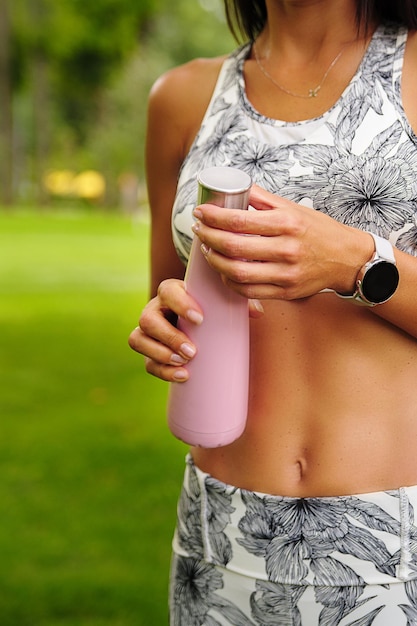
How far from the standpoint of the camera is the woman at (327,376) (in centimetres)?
110

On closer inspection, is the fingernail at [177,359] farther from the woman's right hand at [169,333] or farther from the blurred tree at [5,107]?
the blurred tree at [5,107]

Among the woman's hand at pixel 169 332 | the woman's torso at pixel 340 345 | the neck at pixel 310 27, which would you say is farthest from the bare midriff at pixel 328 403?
the neck at pixel 310 27

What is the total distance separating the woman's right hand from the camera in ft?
3.42

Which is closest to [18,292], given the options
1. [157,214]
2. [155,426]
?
[155,426]

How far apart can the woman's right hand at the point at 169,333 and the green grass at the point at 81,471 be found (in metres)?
2.00

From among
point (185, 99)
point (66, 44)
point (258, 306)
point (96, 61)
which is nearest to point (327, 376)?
point (258, 306)

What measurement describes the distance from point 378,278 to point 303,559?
45cm

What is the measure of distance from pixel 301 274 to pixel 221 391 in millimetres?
222

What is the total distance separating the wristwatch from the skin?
0.04 feet

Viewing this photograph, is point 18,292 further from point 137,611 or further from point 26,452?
point 137,611

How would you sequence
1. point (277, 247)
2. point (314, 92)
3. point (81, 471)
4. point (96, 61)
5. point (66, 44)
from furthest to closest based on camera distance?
point (96, 61) < point (66, 44) < point (81, 471) < point (314, 92) < point (277, 247)

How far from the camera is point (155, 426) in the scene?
446cm

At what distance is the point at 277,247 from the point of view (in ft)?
2.98

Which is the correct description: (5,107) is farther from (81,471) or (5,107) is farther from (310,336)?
(310,336)
